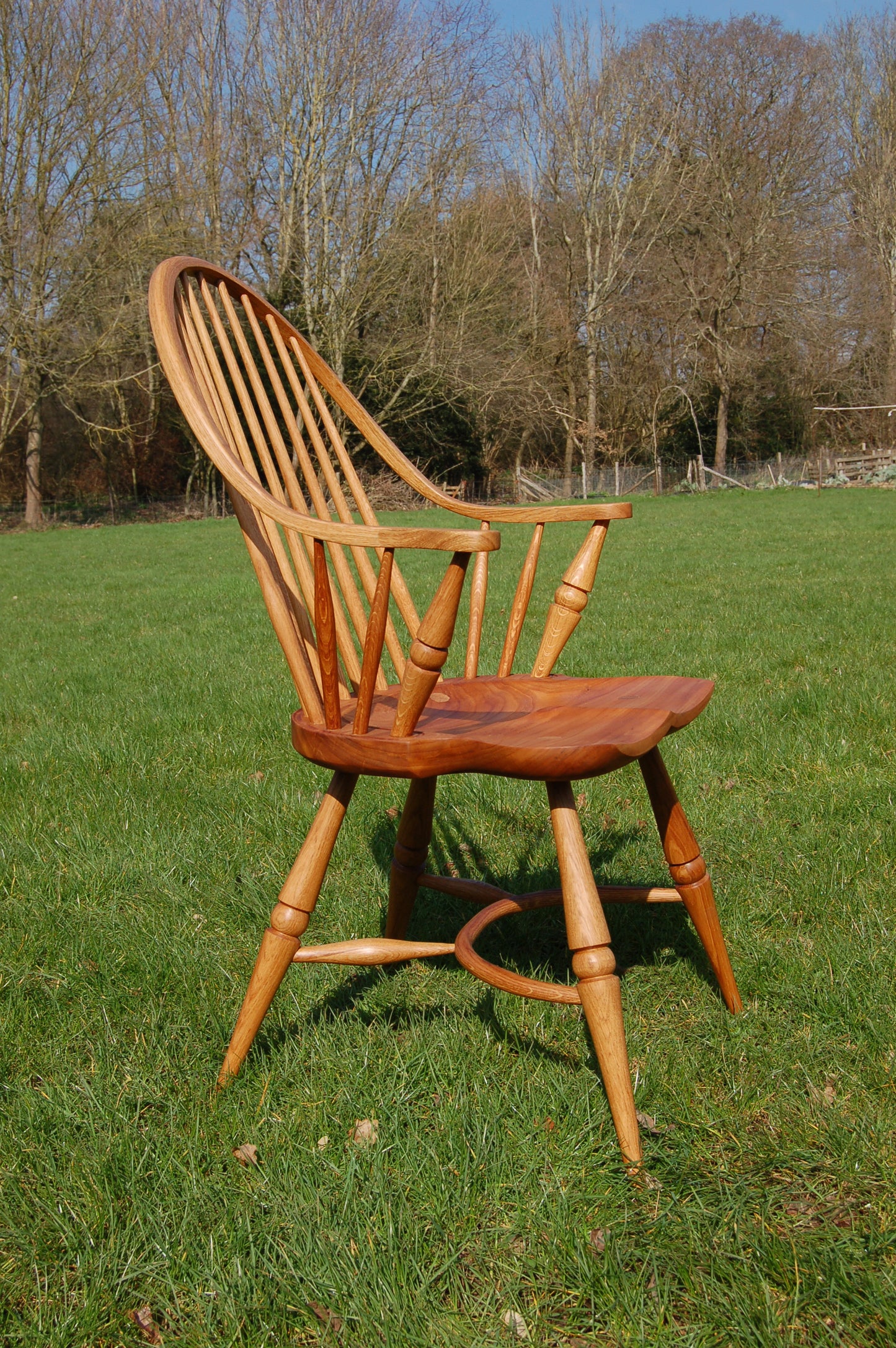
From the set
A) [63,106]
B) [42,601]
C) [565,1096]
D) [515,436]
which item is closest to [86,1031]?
[565,1096]

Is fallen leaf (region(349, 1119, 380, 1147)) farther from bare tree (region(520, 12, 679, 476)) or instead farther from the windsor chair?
bare tree (region(520, 12, 679, 476))

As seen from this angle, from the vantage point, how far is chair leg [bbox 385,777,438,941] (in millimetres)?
2201

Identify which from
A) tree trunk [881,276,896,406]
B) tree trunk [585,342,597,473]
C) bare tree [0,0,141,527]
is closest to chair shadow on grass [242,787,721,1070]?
bare tree [0,0,141,527]

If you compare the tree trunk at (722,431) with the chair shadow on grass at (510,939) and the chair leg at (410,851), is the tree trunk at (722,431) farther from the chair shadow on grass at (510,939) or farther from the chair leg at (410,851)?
the chair leg at (410,851)

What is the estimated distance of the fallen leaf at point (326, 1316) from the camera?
52.5 inches

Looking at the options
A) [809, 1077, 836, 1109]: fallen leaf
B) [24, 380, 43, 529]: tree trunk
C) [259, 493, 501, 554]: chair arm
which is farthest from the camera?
[24, 380, 43, 529]: tree trunk

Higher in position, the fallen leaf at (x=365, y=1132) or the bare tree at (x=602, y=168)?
the bare tree at (x=602, y=168)

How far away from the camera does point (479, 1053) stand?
1.87 meters

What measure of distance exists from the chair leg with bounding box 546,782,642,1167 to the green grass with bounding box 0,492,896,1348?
0.09 metres

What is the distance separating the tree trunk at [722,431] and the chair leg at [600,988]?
93.3ft

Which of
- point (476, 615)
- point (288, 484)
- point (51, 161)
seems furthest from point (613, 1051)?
point (51, 161)

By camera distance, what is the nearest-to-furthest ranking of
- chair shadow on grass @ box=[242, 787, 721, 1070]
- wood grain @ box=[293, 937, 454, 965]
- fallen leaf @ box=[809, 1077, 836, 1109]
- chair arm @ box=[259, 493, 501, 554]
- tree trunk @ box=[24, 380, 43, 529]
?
chair arm @ box=[259, 493, 501, 554], fallen leaf @ box=[809, 1077, 836, 1109], wood grain @ box=[293, 937, 454, 965], chair shadow on grass @ box=[242, 787, 721, 1070], tree trunk @ box=[24, 380, 43, 529]

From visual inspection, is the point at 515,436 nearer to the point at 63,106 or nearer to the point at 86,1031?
the point at 63,106

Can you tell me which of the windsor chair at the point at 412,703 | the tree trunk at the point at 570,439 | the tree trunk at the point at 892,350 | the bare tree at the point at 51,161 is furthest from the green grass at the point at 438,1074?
the tree trunk at the point at 892,350
